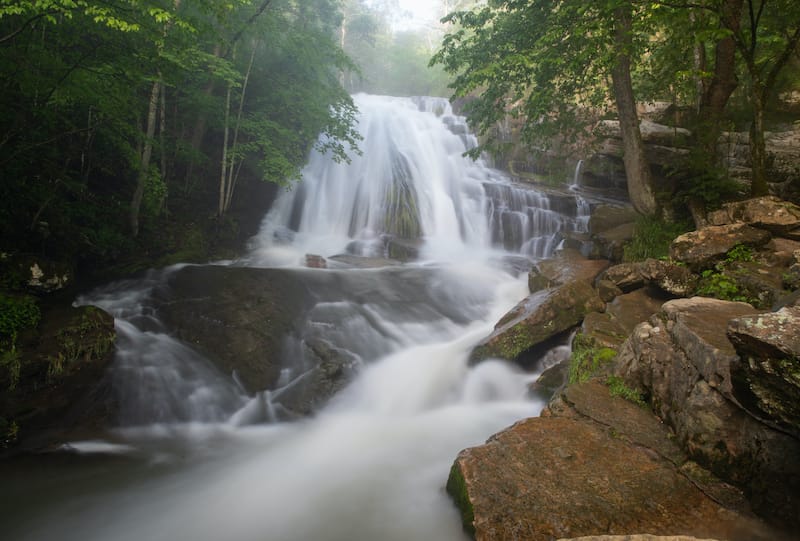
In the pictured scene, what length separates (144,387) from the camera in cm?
631

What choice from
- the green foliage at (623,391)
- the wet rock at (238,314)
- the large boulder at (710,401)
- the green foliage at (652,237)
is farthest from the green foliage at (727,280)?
the wet rock at (238,314)

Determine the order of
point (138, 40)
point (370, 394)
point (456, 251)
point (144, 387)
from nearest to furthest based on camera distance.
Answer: point (144, 387), point (370, 394), point (138, 40), point (456, 251)

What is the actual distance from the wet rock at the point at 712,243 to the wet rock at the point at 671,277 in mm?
154

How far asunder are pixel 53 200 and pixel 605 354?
10.8 meters

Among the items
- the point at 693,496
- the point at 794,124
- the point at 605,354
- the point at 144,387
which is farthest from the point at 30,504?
the point at 794,124

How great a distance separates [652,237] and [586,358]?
473cm

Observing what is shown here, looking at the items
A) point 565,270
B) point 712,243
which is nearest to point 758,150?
point 712,243

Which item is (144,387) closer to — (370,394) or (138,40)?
(370,394)

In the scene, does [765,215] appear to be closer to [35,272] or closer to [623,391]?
[623,391]

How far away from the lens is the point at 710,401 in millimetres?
3148

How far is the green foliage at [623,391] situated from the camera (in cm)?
401

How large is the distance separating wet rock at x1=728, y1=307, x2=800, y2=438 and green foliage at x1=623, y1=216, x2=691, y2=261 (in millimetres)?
6098

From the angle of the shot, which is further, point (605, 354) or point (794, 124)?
point (794, 124)

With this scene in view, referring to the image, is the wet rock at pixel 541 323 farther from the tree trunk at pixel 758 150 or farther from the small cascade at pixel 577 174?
the small cascade at pixel 577 174
